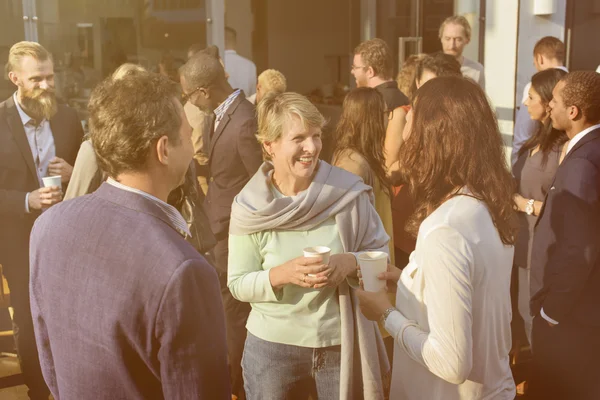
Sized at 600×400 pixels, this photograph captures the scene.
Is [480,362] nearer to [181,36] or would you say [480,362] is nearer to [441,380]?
[441,380]

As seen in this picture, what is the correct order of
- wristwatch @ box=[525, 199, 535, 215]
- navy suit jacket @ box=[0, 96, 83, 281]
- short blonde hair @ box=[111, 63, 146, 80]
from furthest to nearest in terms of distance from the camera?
1. wristwatch @ box=[525, 199, 535, 215]
2. navy suit jacket @ box=[0, 96, 83, 281]
3. short blonde hair @ box=[111, 63, 146, 80]

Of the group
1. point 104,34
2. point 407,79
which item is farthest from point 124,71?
point 104,34

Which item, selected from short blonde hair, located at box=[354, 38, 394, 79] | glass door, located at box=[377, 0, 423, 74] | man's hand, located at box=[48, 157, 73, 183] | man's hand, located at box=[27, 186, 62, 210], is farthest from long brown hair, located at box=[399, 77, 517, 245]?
glass door, located at box=[377, 0, 423, 74]

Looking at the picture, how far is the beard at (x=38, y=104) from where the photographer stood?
357cm

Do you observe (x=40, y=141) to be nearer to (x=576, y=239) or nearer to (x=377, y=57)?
(x=377, y=57)

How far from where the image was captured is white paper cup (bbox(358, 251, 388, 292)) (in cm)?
210

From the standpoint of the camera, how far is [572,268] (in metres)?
2.84

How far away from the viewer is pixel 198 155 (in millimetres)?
5129

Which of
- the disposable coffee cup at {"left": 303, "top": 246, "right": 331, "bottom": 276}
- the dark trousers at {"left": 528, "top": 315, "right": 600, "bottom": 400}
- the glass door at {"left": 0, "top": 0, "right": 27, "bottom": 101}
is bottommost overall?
the dark trousers at {"left": 528, "top": 315, "right": 600, "bottom": 400}

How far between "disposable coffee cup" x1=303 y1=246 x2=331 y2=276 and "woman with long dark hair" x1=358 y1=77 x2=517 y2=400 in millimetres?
380

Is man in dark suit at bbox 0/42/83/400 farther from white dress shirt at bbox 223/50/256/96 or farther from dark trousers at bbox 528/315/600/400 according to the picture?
white dress shirt at bbox 223/50/256/96

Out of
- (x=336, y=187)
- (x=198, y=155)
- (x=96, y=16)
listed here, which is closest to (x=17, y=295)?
(x=198, y=155)

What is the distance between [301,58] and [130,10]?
548 cm

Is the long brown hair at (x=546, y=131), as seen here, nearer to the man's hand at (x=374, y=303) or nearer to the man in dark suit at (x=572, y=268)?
the man in dark suit at (x=572, y=268)
